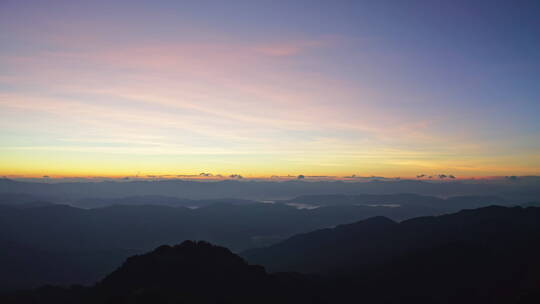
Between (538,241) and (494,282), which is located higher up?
(538,241)

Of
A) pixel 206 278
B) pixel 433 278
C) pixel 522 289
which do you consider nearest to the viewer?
pixel 206 278

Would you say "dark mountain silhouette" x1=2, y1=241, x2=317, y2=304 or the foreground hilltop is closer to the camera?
"dark mountain silhouette" x1=2, y1=241, x2=317, y2=304

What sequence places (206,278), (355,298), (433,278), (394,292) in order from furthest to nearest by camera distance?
(433,278) < (394,292) < (355,298) < (206,278)

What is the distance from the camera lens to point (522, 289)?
428 feet

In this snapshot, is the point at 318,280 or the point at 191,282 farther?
the point at 318,280

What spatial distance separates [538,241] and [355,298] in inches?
5020

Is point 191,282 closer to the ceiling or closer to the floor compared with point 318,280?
closer to the ceiling

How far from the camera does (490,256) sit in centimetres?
18562

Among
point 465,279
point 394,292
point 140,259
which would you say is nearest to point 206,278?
point 140,259

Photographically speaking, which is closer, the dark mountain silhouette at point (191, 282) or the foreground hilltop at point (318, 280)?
the dark mountain silhouette at point (191, 282)

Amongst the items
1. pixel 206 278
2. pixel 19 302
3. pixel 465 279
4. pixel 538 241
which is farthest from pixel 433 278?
pixel 19 302

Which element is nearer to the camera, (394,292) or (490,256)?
(394,292)

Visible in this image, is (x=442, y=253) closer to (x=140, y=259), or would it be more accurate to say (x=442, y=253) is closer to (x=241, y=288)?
(x=241, y=288)

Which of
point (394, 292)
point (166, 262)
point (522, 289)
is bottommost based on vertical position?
point (394, 292)
